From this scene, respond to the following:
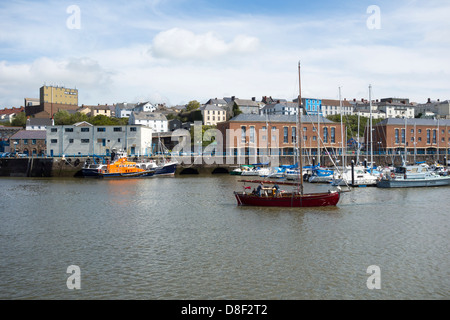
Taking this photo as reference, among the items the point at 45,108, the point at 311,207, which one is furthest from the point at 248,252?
the point at 45,108

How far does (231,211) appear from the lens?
31.7 meters

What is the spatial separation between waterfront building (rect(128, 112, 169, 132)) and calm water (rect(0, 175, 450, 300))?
90.4 meters

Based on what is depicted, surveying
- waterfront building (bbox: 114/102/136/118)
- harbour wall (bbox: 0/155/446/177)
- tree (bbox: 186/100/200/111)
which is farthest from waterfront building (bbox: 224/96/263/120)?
harbour wall (bbox: 0/155/446/177)

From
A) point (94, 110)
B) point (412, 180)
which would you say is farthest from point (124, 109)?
point (412, 180)

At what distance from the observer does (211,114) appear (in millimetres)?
137375

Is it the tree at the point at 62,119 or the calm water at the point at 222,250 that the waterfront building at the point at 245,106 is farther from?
the calm water at the point at 222,250

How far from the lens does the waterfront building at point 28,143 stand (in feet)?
298

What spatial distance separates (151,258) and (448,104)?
16352cm

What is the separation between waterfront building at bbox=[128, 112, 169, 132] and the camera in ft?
411

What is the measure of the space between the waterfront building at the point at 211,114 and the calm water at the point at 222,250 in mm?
101373

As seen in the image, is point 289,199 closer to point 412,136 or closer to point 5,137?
point 412,136

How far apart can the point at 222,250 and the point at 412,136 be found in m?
85.2

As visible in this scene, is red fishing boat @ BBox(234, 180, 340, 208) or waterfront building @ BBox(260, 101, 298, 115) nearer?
red fishing boat @ BBox(234, 180, 340, 208)

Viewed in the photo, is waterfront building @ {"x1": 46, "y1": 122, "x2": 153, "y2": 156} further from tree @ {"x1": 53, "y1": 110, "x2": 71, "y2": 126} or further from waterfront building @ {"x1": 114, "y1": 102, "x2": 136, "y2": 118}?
waterfront building @ {"x1": 114, "y1": 102, "x2": 136, "y2": 118}
